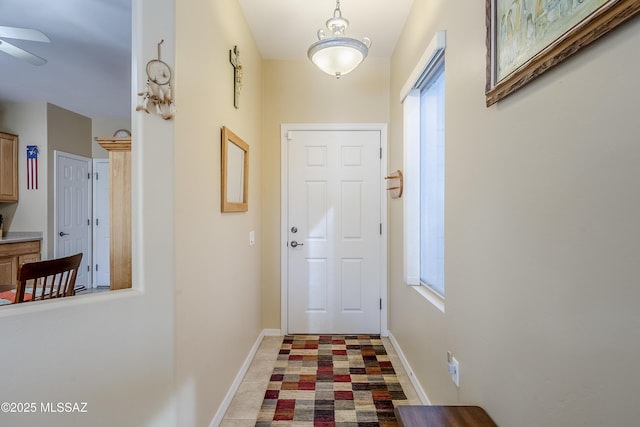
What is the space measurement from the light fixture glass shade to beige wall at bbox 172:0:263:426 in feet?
1.99

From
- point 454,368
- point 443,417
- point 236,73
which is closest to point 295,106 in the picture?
point 236,73

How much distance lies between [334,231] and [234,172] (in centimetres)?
130

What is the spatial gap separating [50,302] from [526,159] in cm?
170

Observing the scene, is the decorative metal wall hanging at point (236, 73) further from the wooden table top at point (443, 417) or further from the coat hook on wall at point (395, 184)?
the wooden table top at point (443, 417)

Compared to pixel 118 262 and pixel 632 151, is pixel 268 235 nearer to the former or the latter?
pixel 118 262

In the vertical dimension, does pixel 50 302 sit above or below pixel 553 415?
above

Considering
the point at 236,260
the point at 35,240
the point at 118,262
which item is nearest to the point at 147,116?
the point at 118,262

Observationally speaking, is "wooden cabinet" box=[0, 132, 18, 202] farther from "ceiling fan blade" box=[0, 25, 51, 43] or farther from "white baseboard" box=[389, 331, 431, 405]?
"white baseboard" box=[389, 331, 431, 405]

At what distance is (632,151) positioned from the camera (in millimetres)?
612

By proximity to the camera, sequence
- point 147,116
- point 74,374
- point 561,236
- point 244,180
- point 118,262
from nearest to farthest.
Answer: point 561,236 → point 74,374 → point 147,116 → point 118,262 → point 244,180

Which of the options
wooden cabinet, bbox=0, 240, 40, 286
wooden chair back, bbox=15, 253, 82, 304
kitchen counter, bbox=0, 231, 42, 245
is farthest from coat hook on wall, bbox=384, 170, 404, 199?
kitchen counter, bbox=0, 231, 42, 245

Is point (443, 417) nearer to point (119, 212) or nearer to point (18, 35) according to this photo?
point (119, 212)

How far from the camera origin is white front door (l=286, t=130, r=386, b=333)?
3096mm

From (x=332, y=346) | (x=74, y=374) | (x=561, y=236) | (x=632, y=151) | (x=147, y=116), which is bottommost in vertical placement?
(x=332, y=346)
